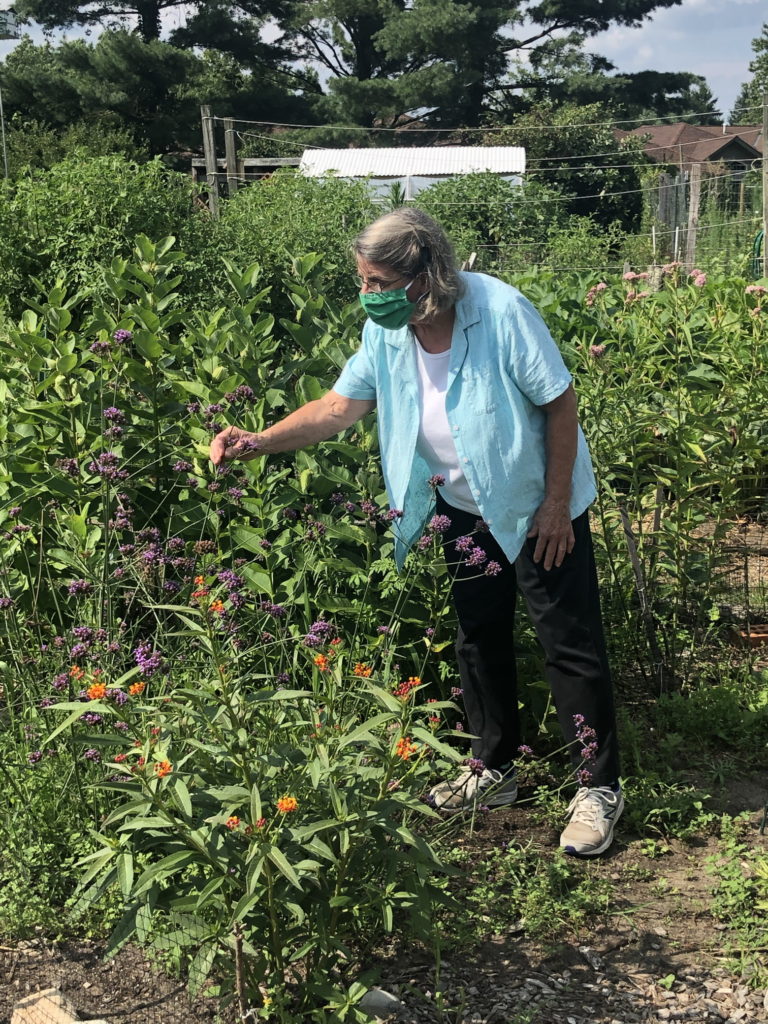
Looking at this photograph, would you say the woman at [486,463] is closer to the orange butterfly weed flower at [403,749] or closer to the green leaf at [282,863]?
the orange butterfly weed flower at [403,749]

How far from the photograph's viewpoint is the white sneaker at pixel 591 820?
3035 mm

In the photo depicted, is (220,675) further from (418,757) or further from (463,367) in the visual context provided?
(463,367)

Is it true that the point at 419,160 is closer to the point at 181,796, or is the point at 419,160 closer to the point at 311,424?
the point at 311,424

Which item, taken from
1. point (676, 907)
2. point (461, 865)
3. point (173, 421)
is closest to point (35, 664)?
point (173, 421)

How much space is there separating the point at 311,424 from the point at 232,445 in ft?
0.92

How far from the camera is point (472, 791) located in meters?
3.29

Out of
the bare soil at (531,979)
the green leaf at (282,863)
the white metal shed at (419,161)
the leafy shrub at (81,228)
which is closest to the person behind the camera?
the green leaf at (282,863)

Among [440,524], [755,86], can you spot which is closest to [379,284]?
[440,524]

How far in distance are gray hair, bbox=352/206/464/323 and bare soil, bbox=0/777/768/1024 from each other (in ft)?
5.23

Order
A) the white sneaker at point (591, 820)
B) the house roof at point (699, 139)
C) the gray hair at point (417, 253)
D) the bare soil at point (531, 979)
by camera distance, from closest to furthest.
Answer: the bare soil at point (531, 979)
the gray hair at point (417, 253)
the white sneaker at point (591, 820)
the house roof at point (699, 139)

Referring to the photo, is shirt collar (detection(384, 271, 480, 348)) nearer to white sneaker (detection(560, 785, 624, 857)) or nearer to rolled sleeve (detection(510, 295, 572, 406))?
rolled sleeve (detection(510, 295, 572, 406))

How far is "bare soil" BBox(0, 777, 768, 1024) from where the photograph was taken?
7.90ft

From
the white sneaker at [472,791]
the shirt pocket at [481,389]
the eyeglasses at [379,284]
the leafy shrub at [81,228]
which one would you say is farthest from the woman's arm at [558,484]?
the leafy shrub at [81,228]

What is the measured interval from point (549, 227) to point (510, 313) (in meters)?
17.0
